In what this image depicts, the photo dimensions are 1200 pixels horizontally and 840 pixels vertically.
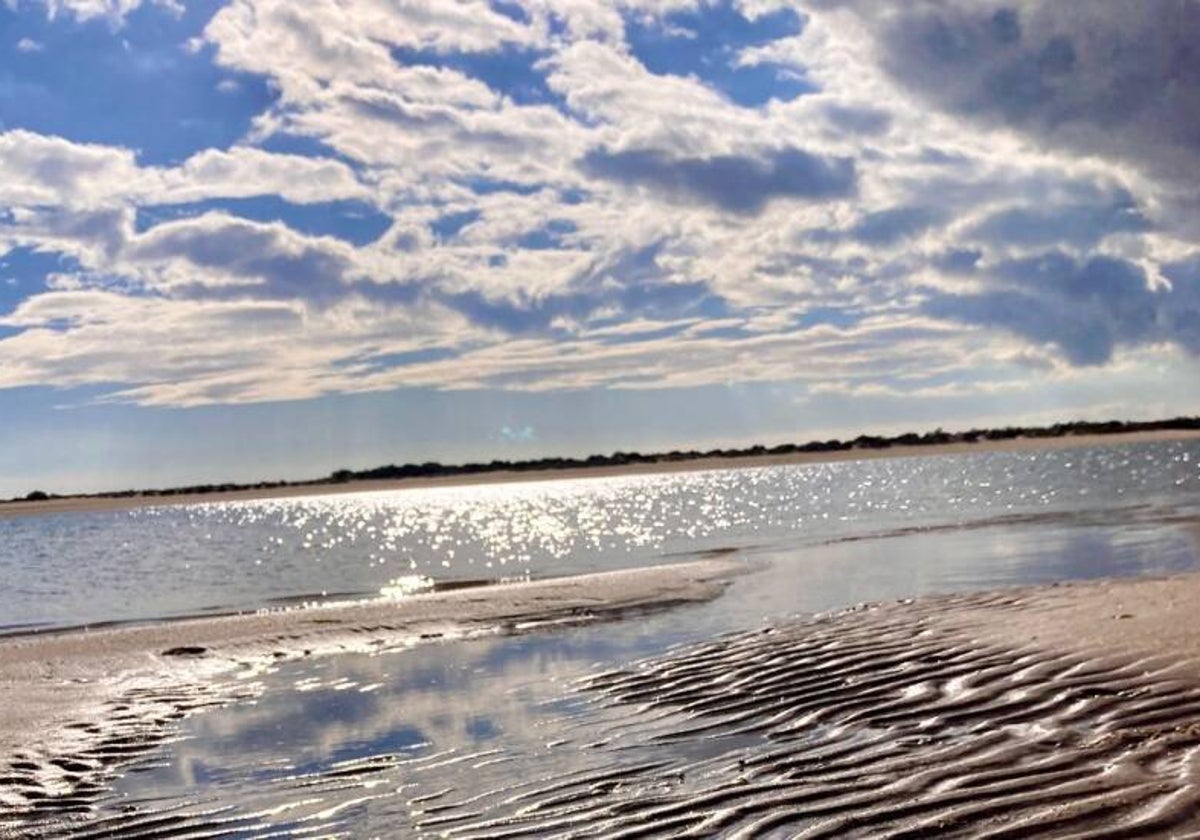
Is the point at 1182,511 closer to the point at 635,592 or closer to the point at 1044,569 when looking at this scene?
the point at 1044,569

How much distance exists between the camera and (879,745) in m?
9.73

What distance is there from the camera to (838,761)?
30.6 feet

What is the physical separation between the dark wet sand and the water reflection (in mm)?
186

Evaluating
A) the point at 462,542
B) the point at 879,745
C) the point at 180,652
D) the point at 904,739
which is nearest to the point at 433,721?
the point at 879,745

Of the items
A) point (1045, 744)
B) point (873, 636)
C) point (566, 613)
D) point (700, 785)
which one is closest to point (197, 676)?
point (566, 613)

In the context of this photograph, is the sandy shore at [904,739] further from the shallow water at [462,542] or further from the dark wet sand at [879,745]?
the shallow water at [462,542]

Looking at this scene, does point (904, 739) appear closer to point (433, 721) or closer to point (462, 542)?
point (433, 721)

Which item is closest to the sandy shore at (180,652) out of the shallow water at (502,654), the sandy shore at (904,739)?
the shallow water at (502,654)

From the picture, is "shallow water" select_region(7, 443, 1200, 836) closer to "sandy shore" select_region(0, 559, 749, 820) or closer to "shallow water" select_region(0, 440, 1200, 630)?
"shallow water" select_region(0, 440, 1200, 630)

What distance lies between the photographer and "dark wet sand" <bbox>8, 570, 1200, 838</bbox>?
25.8ft

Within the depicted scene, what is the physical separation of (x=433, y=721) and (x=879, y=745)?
16.9ft

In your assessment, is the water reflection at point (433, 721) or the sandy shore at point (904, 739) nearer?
the sandy shore at point (904, 739)

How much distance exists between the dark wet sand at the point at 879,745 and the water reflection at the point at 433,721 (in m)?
0.19

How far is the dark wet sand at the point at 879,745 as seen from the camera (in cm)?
785
